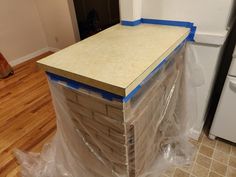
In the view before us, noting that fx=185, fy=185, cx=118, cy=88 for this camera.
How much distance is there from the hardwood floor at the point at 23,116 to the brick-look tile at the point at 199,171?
117cm

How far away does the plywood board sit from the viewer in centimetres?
64

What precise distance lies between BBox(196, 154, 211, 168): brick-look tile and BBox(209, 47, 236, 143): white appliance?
0.66 ft

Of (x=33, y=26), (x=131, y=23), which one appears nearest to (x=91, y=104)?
(x=131, y=23)

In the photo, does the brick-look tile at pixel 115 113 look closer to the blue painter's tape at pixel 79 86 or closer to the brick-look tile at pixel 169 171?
the blue painter's tape at pixel 79 86

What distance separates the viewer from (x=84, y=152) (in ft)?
3.21

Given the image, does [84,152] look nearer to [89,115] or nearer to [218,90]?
[89,115]

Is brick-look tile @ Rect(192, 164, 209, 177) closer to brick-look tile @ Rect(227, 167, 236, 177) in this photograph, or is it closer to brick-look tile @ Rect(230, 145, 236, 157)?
brick-look tile @ Rect(227, 167, 236, 177)

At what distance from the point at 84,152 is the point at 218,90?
136 cm

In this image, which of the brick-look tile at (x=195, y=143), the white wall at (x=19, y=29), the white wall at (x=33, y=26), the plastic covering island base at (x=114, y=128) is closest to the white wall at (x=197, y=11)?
the plastic covering island base at (x=114, y=128)

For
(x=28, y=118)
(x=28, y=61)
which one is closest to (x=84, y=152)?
(x=28, y=118)

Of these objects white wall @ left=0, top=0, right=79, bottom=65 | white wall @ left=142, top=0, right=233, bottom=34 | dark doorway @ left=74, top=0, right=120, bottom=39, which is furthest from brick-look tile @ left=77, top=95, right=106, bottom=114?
white wall @ left=0, top=0, right=79, bottom=65

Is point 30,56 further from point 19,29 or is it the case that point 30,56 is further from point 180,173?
point 180,173

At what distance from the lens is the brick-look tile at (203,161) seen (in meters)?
1.29

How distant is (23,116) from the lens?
1884 millimetres
